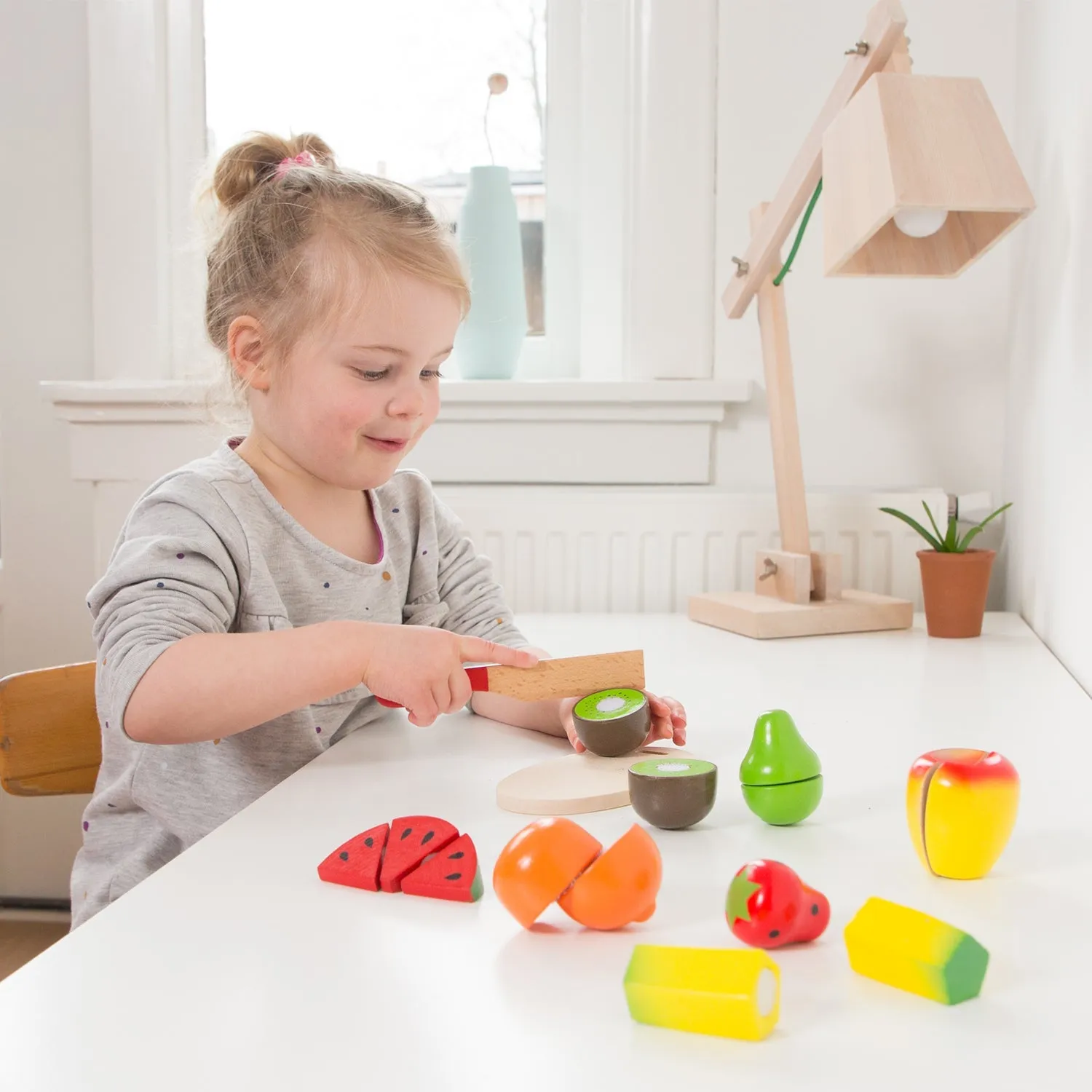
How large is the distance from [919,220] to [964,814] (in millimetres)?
563

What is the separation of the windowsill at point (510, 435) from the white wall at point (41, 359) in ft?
0.45

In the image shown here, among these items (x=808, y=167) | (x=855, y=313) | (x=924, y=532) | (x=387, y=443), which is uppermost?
(x=808, y=167)

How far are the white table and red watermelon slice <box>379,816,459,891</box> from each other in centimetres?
1

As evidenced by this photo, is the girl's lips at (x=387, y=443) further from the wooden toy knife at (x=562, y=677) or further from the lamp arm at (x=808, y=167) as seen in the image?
the lamp arm at (x=808, y=167)

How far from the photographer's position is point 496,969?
422 millimetres

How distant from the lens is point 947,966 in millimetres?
381

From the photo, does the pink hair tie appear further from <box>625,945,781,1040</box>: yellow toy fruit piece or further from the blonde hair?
<box>625,945,781,1040</box>: yellow toy fruit piece

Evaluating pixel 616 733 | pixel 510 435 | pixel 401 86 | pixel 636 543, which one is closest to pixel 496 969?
pixel 616 733

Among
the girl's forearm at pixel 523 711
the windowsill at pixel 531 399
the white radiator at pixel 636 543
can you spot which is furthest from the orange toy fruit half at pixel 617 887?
the windowsill at pixel 531 399

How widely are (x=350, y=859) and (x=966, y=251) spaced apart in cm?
80

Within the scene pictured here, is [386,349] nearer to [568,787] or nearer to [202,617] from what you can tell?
[202,617]

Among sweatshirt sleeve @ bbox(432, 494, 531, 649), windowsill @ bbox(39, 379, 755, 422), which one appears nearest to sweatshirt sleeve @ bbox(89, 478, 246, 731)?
sweatshirt sleeve @ bbox(432, 494, 531, 649)

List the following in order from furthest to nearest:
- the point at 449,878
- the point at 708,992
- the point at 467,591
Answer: the point at 467,591, the point at 449,878, the point at 708,992

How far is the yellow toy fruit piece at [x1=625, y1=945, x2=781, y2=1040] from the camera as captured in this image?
14.3 inches
